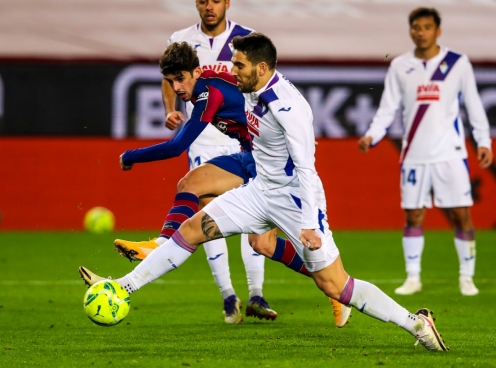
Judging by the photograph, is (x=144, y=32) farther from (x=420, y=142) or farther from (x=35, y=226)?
(x=420, y=142)

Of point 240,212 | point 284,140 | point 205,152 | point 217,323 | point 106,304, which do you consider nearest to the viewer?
point 106,304

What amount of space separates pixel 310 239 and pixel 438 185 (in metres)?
3.64

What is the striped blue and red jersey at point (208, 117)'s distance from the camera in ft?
18.9

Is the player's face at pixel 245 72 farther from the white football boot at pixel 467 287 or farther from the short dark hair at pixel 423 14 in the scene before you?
the white football boot at pixel 467 287

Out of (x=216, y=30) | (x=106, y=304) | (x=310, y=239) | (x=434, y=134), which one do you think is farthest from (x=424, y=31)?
(x=106, y=304)

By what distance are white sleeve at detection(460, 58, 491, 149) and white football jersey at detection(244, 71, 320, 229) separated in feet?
11.0

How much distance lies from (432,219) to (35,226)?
551cm

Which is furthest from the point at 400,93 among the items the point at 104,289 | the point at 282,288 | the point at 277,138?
the point at 104,289

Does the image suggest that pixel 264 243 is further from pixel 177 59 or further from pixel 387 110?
pixel 387 110

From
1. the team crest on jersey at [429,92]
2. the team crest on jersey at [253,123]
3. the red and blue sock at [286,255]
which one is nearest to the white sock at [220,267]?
the red and blue sock at [286,255]

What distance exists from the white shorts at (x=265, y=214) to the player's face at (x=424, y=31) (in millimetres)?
3322

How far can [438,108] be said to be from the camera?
335 inches

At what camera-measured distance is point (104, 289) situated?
17.4ft

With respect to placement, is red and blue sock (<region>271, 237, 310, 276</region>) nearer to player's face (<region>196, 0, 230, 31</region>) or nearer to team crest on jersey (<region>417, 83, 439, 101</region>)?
player's face (<region>196, 0, 230, 31</region>)
